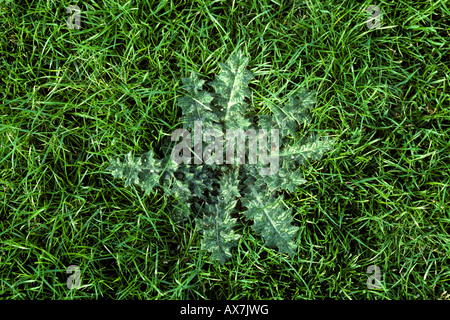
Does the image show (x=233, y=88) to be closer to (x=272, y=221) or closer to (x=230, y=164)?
(x=230, y=164)

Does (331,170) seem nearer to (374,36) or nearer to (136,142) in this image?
(374,36)

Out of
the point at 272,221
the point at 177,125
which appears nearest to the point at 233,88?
the point at 177,125

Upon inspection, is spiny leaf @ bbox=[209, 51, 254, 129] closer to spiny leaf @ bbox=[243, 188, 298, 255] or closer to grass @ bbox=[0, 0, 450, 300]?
grass @ bbox=[0, 0, 450, 300]

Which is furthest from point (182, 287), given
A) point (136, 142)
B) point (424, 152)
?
point (424, 152)

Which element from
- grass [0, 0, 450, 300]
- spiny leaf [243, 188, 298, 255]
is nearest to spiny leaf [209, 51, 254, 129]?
grass [0, 0, 450, 300]

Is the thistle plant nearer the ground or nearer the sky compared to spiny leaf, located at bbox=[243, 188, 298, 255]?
nearer the sky

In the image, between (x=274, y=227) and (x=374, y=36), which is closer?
(x=274, y=227)
